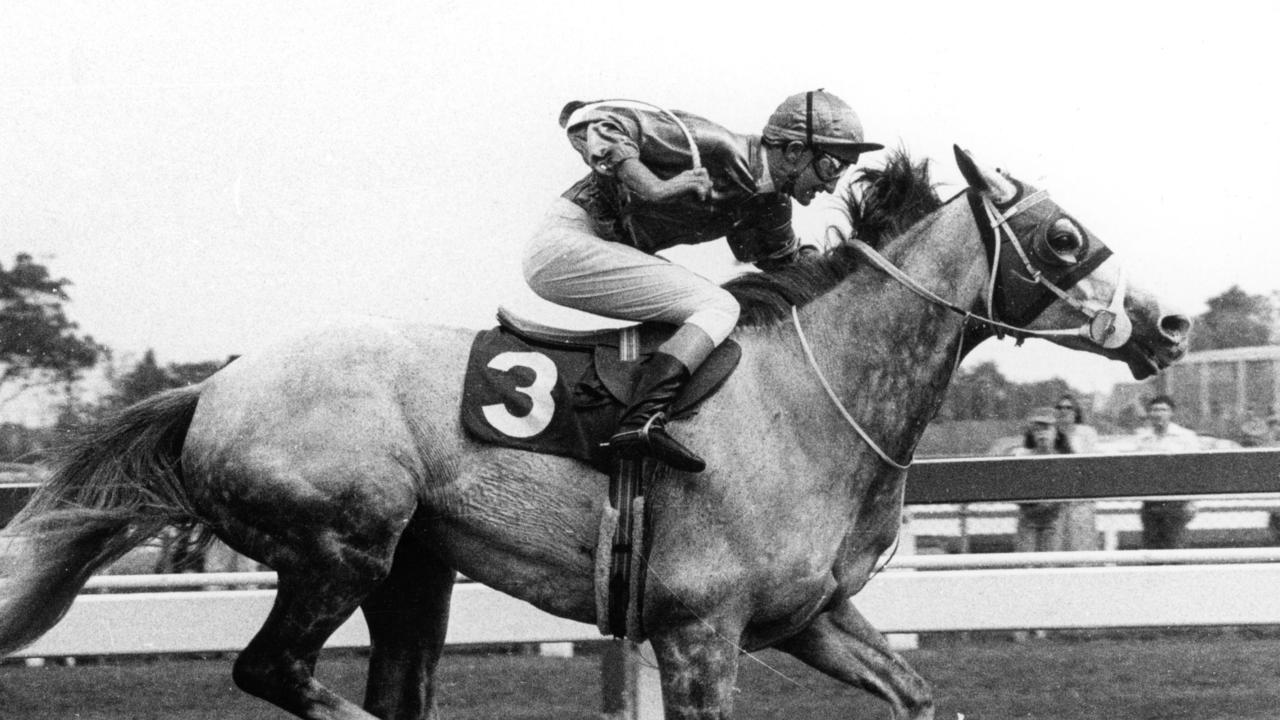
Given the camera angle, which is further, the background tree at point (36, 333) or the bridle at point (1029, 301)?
the background tree at point (36, 333)

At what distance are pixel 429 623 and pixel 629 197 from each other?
144 centimetres

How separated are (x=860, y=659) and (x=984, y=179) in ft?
4.52

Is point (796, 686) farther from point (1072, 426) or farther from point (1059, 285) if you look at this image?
point (1059, 285)

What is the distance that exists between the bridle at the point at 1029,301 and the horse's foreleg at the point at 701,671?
69 cm

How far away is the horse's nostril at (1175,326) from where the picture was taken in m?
4.09

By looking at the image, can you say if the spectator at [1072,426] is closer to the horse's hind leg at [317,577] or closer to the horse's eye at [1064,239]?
the horse's eye at [1064,239]

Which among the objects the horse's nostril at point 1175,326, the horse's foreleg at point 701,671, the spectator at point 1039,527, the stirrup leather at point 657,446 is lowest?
the spectator at point 1039,527

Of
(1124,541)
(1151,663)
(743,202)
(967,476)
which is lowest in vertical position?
(1151,663)

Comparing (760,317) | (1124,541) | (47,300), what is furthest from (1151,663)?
(47,300)

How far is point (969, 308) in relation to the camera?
4137 millimetres

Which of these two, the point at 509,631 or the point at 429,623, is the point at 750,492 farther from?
the point at 509,631

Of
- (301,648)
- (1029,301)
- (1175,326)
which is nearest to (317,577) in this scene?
(301,648)

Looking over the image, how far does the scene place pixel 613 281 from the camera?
412 centimetres

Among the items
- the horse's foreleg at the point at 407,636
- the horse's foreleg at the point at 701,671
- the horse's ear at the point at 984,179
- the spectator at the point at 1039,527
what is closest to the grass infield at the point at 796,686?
the spectator at the point at 1039,527
